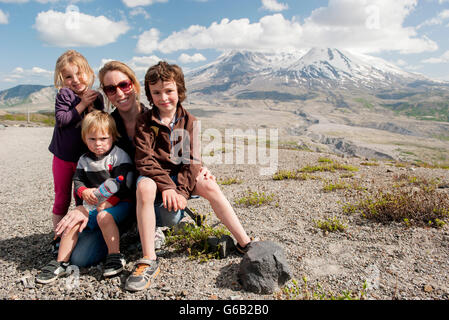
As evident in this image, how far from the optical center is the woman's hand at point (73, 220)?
12.6 ft

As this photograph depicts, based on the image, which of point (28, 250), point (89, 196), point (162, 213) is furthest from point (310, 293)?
point (28, 250)

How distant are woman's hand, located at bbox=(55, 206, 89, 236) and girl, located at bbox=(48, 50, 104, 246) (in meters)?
0.44

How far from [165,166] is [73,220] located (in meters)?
1.53

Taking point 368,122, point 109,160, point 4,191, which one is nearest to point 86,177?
point 109,160

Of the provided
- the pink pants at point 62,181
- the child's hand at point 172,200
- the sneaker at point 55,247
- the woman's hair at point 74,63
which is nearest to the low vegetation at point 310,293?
the child's hand at point 172,200

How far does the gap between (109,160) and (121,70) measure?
1551 mm

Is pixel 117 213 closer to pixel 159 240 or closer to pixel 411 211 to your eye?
pixel 159 240

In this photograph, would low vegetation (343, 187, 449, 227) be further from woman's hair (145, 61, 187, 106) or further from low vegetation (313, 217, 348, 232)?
woman's hair (145, 61, 187, 106)

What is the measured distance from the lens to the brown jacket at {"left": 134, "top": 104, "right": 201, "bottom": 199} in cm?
397

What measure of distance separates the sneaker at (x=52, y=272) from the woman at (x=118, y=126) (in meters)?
0.19

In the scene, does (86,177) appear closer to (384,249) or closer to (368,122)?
(384,249)

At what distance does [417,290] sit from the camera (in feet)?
11.1

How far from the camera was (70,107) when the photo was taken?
4465 millimetres

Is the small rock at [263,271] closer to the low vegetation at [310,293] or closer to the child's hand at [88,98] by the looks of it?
the low vegetation at [310,293]
